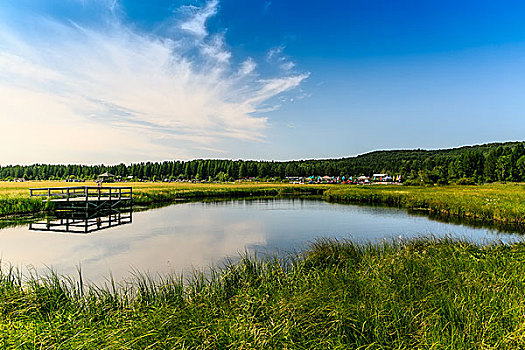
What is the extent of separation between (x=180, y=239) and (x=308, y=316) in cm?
1342

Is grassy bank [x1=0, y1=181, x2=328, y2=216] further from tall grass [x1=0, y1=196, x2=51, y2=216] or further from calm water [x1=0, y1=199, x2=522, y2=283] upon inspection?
calm water [x1=0, y1=199, x2=522, y2=283]

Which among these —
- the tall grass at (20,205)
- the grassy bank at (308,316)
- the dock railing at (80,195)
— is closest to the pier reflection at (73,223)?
the tall grass at (20,205)

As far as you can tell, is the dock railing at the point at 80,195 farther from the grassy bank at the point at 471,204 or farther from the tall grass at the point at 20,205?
the grassy bank at the point at 471,204

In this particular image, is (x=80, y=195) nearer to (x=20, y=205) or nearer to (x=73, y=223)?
(x=20, y=205)

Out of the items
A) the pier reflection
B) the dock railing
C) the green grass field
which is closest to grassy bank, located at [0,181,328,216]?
the dock railing

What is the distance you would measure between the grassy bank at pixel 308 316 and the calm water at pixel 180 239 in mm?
4529

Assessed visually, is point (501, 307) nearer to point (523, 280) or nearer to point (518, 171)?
point (523, 280)

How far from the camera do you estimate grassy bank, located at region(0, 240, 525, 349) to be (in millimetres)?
4207

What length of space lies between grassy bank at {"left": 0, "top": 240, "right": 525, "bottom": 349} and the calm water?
4.53m

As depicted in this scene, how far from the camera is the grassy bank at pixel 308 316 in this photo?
4.21 metres

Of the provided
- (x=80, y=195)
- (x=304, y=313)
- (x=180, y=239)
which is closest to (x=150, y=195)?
(x=80, y=195)

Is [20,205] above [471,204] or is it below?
below

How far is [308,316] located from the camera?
5.11 meters

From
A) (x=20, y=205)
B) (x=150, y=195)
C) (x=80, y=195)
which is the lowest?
(x=150, y=195)
